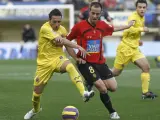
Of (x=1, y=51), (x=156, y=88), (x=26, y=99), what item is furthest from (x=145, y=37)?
(x=26, y=99)

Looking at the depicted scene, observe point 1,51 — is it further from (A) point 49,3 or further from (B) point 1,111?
(B) point 1,111

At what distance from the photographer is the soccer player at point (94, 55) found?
1180 centimetres

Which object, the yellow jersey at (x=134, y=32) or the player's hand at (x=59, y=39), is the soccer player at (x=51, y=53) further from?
the yellow jersey at (x=134, y=32)

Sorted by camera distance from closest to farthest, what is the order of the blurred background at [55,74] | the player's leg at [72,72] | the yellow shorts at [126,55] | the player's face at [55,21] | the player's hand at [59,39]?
the player's leg at [72,72] < the player's hand at [59,39] < the player's face at [55,21] < the blurred background at [55,74] < the yellow shorts at [126,55]

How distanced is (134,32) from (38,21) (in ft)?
77.4

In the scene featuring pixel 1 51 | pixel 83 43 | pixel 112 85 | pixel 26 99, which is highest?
pixel 83 43

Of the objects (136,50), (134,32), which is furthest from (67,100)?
(134,32)

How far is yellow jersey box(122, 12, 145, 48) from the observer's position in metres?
15.4

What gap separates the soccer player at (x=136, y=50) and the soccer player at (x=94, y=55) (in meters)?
3.03

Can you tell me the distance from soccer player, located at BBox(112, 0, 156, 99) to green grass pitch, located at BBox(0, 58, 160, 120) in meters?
0.55

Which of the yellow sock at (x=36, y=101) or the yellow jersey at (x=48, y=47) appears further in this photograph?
the yellow sock at (x=36, y=101)

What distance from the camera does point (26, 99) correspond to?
1522 cm

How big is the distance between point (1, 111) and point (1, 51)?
2241 centimetres

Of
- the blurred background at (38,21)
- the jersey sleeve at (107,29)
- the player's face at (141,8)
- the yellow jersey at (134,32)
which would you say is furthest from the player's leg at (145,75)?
the blurred background at (38,21)
